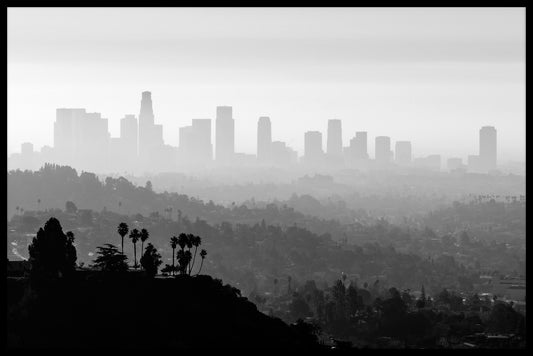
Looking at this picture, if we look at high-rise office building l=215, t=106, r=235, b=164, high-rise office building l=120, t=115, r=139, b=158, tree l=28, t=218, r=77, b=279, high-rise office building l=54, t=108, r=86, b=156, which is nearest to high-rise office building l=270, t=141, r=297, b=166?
high-rise office building l=215, t=106, r=235, b=164

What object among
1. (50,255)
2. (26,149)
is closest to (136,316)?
(50,255)

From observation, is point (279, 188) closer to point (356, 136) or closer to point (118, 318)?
→ point (356, 136)

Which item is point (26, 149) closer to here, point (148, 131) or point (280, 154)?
point (148, 131)

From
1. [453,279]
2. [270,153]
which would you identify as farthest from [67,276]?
[270,153]

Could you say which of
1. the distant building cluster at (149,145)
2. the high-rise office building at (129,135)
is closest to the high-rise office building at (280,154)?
the distant building cluster at (149,145)
